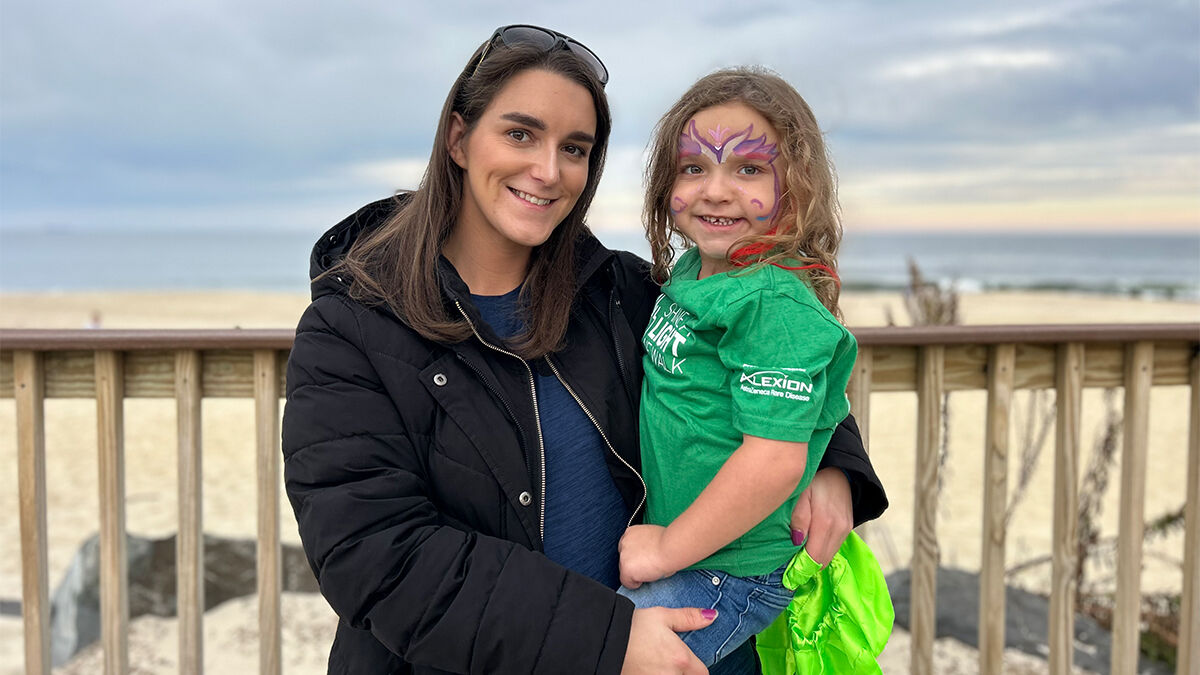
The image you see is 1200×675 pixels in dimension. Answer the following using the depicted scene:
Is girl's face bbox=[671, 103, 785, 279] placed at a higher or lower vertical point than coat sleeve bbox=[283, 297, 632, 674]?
higher

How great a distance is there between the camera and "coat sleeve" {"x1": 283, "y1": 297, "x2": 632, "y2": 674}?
4.58 feet

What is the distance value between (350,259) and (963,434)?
31.9 feet

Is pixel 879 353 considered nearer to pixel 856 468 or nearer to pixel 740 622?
pixel 856 468

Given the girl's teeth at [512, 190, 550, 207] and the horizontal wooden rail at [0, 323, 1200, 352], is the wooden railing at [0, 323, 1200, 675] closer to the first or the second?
the horizontal wooden rail at [0, 323, 1200, 352]

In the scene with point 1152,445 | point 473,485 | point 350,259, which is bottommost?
point 1152,445

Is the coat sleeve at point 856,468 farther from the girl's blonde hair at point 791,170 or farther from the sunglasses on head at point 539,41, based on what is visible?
the sunglasses on head at point 539,41

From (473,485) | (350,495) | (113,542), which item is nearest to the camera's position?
(350,495)

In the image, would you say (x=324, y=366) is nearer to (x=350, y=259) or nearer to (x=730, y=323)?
(x=350, y=259)

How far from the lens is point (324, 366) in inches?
58.1

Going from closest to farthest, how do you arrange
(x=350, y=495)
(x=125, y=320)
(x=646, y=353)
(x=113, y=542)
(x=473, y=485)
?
(x=350, y=495) < (x=473, y=485) < (x=646, y=353) < (x=113, y=542) < (x=125, y=320)

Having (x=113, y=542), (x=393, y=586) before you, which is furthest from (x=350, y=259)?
(x=113, y=542)

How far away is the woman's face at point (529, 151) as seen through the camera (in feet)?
5.51

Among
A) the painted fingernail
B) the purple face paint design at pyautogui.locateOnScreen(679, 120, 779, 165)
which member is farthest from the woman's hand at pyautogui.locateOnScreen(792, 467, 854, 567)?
the purple face paint design at pyautogui.locateOnScreen(679, 120, 779, 165)

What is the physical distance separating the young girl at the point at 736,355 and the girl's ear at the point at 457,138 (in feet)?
1.52
